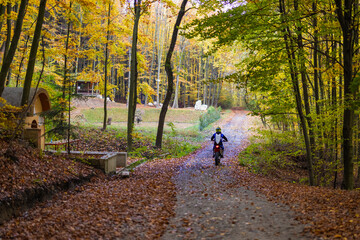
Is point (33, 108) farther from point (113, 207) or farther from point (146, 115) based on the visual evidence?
point (146, 115)

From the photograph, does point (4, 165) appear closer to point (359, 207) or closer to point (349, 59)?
point (359, 207)

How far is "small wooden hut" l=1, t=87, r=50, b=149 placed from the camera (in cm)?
938

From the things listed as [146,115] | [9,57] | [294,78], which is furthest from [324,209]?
[146,115]

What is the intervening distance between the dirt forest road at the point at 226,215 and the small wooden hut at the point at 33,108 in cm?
493

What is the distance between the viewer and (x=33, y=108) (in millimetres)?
13164

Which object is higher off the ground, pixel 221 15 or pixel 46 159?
pixel 221 15

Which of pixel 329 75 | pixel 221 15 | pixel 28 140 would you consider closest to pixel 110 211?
pixel 28 140

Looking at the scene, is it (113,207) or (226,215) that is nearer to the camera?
(226,215)

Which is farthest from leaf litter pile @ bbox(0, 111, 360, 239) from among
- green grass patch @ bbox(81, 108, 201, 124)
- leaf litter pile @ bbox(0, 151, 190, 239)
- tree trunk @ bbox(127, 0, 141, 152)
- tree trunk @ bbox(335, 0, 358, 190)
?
green grass patch @ bbox(81, 108, 201, 124)

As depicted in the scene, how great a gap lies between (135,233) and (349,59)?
6884mm

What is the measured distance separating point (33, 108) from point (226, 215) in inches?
429

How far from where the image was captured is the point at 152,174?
36.2 ft

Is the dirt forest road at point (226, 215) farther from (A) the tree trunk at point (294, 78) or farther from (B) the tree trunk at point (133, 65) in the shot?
(B) the tree trunk at point (133, 65)

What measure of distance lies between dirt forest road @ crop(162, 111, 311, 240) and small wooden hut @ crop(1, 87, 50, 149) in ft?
16.2
